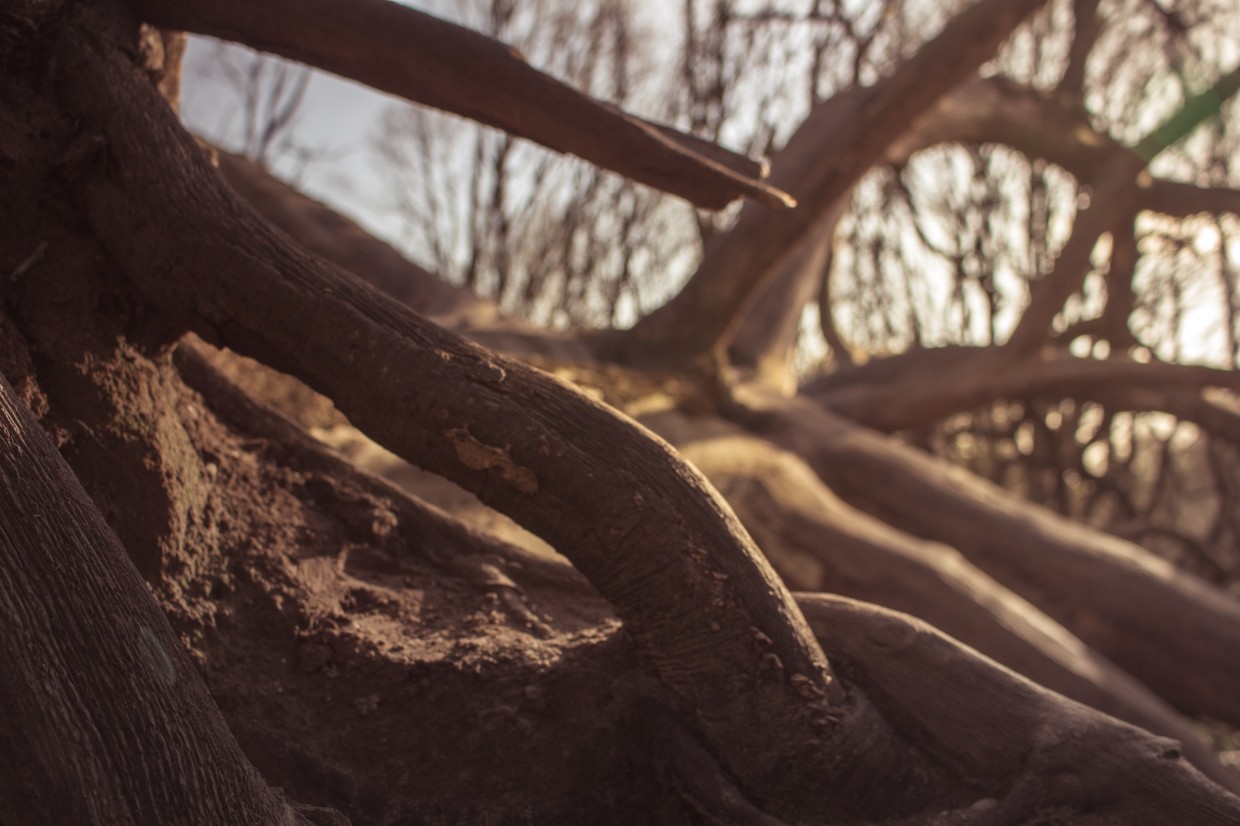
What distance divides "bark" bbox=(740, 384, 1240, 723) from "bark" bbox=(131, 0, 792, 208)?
3.70m

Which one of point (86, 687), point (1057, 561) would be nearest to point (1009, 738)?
point (86, 687)

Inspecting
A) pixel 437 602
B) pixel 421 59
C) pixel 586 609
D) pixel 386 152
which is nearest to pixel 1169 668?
pixel 586 609

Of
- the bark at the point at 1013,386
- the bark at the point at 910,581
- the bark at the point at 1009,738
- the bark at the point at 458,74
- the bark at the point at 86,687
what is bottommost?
the bark at the point at 86,687

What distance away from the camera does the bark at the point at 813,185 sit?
5191 millimetres

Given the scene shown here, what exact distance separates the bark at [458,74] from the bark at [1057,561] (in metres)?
3.70

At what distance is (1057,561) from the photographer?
17.2ft

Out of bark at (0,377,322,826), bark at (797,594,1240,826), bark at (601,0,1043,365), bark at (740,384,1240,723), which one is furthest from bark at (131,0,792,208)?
bark at (740,384,1240,723)

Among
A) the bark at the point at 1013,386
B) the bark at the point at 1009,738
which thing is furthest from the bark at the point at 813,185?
the bark at the point at 1009,738

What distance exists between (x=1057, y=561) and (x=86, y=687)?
5069mm

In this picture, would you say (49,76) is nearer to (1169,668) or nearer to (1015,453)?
(1169,668)

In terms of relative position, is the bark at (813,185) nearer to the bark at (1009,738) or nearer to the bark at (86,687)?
the bark at (1009,738)

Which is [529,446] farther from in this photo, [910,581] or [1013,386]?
[1013,386]

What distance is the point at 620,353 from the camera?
604cm

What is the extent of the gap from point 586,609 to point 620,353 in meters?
3.75
